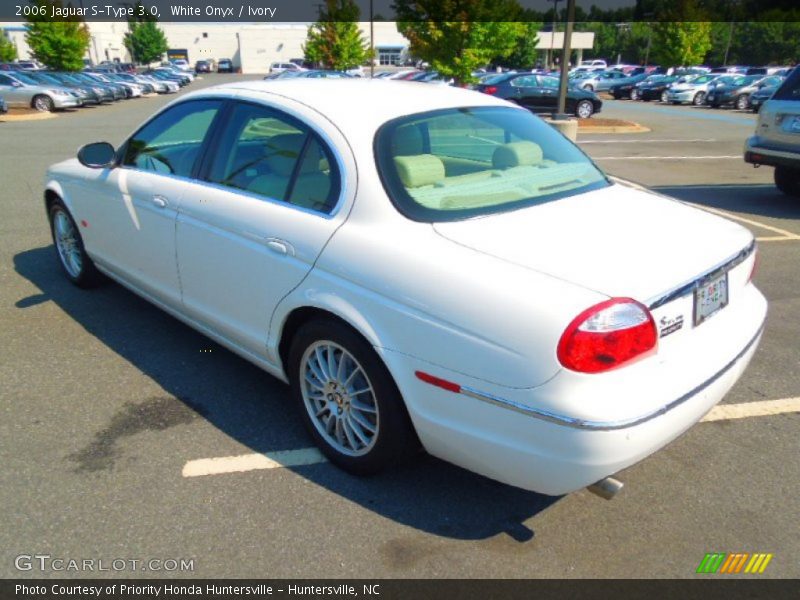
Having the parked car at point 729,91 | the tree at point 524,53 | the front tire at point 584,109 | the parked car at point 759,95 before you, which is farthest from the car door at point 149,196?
the tree at point 524,53

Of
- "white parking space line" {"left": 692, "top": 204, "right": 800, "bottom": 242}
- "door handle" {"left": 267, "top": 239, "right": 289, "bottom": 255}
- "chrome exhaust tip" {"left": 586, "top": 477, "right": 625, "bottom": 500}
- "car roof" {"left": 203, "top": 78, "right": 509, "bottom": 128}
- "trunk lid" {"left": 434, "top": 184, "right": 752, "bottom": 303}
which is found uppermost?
"car roof" {"left": 203, "top": 78, "right": 509, "bottom": 128}

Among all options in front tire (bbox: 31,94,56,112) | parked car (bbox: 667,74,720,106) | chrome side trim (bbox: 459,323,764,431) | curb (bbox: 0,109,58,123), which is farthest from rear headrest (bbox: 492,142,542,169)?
parked car (bbox: 667,74,720,106)

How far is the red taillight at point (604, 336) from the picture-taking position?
2092 mm

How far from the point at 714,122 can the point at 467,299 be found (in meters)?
23.5

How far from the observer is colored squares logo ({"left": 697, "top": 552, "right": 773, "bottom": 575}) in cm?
241

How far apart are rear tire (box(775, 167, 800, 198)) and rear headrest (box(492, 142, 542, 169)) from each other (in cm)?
758

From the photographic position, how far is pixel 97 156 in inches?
167

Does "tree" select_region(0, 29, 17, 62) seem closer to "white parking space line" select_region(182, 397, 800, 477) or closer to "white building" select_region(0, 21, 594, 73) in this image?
"white building" select_region(0, 21, 594, 73)

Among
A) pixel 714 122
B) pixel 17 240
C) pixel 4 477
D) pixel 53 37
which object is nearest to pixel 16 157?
pixel 17 240

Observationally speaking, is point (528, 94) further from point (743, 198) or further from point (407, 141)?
point (407, 141)

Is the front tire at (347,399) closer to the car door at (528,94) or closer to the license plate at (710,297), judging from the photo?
the license plate at (710,297)

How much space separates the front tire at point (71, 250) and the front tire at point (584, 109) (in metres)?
19.2

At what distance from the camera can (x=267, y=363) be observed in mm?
3240

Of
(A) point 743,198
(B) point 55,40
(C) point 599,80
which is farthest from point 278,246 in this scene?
(B) point 55,40
